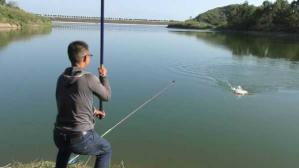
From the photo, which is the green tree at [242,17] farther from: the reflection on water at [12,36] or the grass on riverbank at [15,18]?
the reflection on water at [12,36]

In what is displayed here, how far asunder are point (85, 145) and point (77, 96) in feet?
1.70

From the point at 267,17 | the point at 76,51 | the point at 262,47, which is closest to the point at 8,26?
the point at 262,47

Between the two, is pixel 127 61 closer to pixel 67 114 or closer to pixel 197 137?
pixel 197 137

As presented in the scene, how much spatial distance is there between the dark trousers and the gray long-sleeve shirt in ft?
0.26

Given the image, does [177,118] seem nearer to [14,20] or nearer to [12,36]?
[12,36]

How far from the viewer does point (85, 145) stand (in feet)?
13.9

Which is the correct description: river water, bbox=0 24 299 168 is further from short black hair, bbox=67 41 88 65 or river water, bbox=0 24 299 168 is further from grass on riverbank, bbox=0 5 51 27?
grass on riverbank, bbox=0 5 51 27

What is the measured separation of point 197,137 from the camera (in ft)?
31.6

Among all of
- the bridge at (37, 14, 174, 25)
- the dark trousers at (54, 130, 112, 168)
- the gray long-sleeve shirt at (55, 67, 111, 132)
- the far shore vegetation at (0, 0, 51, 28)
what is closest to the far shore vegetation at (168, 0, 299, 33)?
the bridge at (37, 14, 174, 25)

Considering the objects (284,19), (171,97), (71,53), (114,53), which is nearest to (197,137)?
(171,97)

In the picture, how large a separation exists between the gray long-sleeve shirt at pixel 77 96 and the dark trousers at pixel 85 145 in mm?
80

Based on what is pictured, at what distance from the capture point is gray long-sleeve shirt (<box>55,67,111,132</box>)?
4086 millimetres

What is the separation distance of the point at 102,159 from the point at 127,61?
61.1 feet

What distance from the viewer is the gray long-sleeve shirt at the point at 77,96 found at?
4086 millimetres
